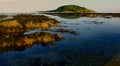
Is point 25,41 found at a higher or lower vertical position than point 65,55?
higher

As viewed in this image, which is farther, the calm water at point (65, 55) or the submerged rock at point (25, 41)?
the submerged rock at point (25, 41)

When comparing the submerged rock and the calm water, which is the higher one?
the submerged rock

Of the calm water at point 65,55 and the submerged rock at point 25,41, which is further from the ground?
the submerged rock at point 25,41

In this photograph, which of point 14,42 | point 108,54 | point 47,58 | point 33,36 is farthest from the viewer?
point 33,36

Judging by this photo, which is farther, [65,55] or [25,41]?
[25,41]

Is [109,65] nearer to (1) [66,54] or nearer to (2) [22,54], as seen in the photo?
(1) [66,54]

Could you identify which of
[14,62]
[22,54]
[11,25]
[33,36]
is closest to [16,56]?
[22,54]

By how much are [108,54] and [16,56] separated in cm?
1417

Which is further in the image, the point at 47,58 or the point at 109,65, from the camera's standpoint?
the point at 47,58

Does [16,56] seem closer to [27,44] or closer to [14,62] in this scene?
[14,62]

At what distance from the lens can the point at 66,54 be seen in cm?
3186

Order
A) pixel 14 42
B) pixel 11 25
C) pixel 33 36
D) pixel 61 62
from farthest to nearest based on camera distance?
1. pixel 11 25
2. pixel 33 36
3. pixel 14 42
4. pixel 61 62

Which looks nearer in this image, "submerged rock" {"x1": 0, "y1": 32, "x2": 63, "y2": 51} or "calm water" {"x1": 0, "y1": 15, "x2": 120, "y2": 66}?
"calm water" {"x1": 0, "y1": 15, "x2": 120, "y2": 66}

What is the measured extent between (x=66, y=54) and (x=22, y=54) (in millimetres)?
6952
